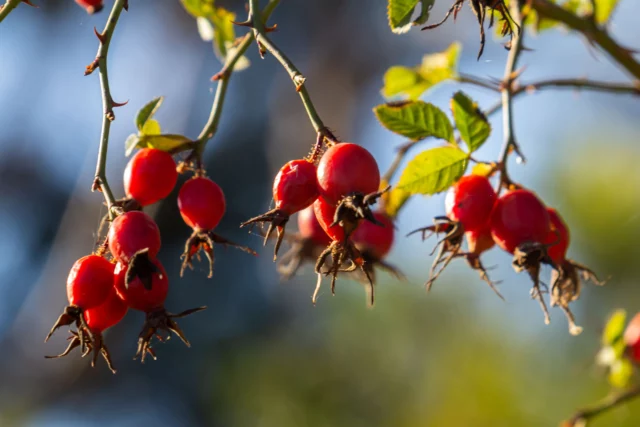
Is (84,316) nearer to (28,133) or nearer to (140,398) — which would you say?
(28,133)

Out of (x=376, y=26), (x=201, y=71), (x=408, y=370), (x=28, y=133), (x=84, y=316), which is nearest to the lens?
(x=84, y=316)

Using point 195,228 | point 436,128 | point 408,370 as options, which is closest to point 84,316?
point 195,228

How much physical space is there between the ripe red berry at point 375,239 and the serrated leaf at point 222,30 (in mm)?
601

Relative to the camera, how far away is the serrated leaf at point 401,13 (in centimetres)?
122

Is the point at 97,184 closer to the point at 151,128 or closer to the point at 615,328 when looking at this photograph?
the point at 151,128

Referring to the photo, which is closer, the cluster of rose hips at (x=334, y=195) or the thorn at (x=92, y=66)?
the cluster of rose hips at (x=334, y=195)

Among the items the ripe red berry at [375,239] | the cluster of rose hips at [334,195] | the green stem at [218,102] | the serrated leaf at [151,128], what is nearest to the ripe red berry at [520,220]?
the cluster of rose hips at [334,195]

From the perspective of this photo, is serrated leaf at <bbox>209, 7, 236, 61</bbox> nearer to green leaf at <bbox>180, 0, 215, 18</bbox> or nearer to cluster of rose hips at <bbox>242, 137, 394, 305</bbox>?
green leaf at <bbox>180, 0, 215, 18</bbox>

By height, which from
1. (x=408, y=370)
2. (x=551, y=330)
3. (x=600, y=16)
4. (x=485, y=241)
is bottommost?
(x=408, y=370)

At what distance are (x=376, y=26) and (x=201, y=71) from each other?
3.20 m

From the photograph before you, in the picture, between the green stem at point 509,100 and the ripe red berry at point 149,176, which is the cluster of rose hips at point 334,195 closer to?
the ripe red berry at point 149,176

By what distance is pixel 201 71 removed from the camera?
7750 mm

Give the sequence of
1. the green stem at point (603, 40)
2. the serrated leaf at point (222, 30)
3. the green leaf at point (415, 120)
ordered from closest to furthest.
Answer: the green leaf at point (415, 120) → the green stem at point (603, 40) → the serrated leaf at point (222, 30)

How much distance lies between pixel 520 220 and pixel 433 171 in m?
0.21
